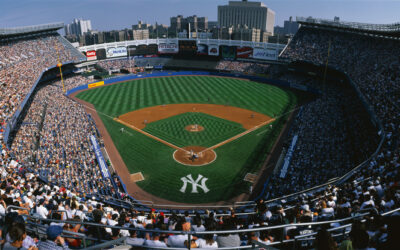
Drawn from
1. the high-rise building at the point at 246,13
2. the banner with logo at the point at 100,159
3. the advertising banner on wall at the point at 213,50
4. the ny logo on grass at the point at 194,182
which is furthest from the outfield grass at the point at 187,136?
the high-rise building at the point at 246,13

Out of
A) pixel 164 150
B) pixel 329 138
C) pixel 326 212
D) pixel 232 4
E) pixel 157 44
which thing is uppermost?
pixel 232 4

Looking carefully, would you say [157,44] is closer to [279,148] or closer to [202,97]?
[202,97]

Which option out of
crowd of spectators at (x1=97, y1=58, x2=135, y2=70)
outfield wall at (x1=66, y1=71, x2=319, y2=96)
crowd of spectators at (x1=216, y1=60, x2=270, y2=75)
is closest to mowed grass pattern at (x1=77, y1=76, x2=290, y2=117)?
outfield wall at (x1=66, y1=71, x2=319, y2=96)

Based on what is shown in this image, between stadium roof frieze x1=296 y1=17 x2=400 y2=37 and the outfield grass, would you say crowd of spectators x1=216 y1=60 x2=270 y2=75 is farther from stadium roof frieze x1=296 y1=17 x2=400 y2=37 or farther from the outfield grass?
stadium roof frieze x1=296 y1=17 x2=400 y2=37

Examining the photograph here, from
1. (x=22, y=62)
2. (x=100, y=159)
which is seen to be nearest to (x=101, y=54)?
(x=22, y=62)

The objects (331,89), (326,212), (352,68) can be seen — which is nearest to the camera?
(326,212)

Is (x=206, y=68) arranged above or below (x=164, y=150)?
above

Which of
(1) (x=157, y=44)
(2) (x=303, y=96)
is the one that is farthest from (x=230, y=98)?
(1) (x=157, y=44)

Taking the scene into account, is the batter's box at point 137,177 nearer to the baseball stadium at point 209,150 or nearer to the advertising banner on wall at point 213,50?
the baseball stadium at point 209,150
